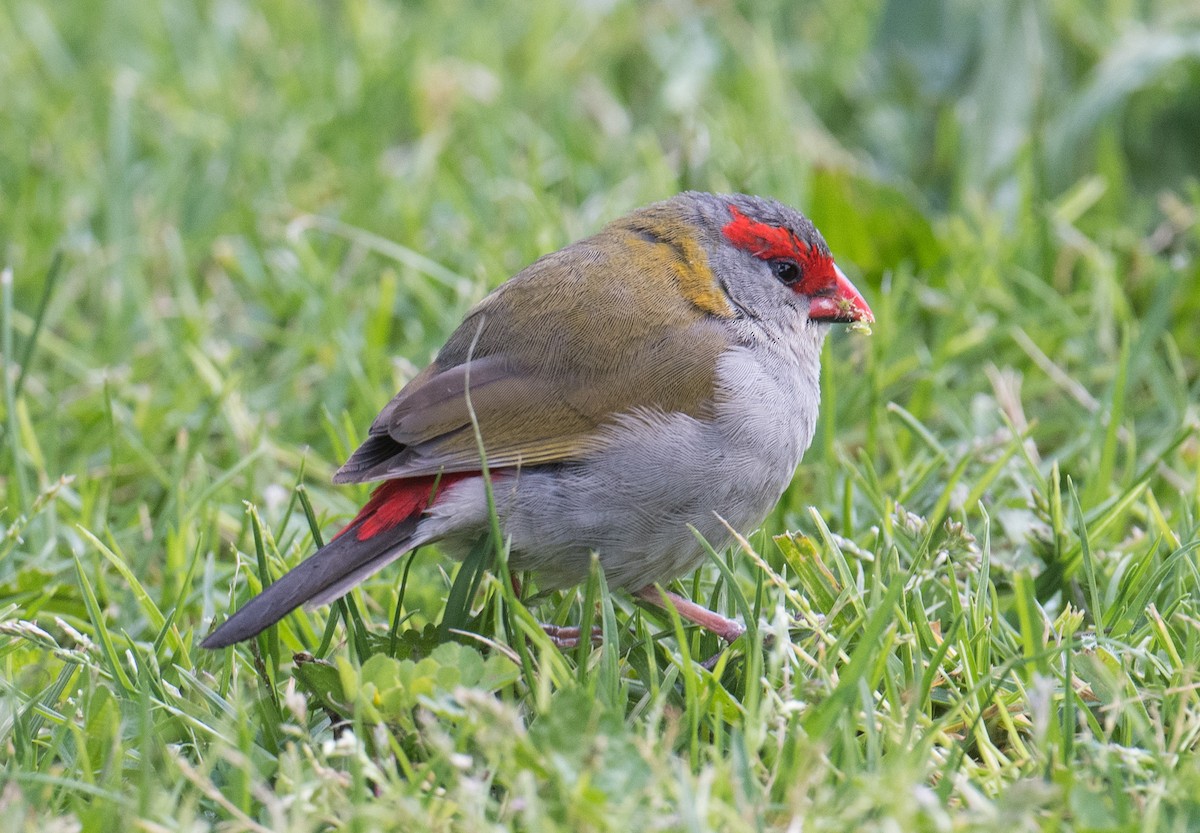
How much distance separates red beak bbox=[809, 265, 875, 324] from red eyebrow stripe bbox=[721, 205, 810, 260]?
0.11 meters

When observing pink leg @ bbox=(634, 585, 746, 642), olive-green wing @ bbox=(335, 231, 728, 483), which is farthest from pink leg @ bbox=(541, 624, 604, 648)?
olive-green wing @ bbox=(335, 231, 728, 483)

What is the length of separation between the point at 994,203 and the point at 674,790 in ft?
11.3

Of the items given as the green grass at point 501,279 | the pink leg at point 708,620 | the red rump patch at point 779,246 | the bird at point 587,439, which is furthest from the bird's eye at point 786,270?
the pink leg at point 708,620

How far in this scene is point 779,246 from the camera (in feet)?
11.1

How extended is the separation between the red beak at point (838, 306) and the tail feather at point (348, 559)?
41.8 inches

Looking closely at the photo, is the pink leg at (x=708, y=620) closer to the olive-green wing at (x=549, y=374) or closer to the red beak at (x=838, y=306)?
the olive-green wing at (x=549, y=374)

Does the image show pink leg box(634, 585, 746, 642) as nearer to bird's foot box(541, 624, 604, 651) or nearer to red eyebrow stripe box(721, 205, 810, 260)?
bird's foot box(541, 624, 604, 651)

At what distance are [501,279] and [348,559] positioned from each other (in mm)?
1804

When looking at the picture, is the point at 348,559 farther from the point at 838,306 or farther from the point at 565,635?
the point at 838,306

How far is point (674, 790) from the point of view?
208 centimetres

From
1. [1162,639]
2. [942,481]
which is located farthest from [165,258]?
[1162,639]

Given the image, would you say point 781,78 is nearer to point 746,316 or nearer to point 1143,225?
point 1143,225

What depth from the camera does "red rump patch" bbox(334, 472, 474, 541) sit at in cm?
273

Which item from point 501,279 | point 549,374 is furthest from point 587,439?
point 501,279
